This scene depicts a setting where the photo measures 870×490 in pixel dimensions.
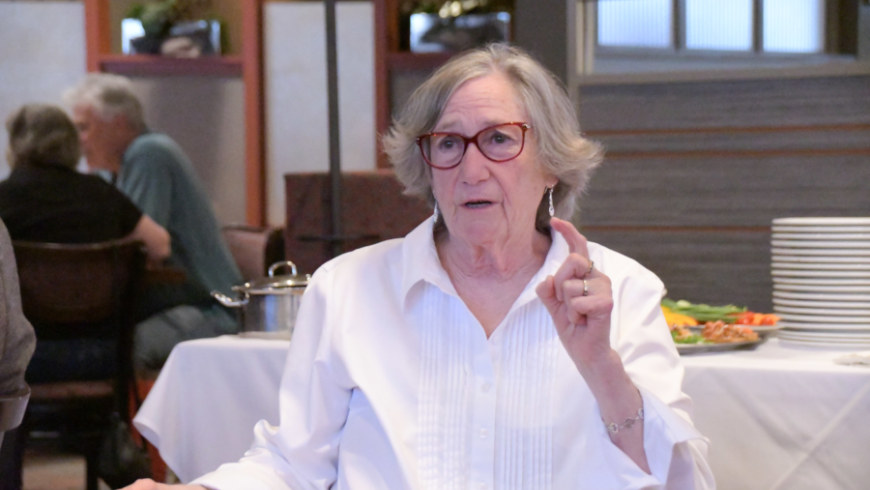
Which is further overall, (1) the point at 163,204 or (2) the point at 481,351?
(1) the point at 163,204

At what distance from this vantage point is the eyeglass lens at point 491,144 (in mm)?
1424

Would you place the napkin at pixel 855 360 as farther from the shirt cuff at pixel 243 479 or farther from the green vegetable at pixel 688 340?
the shirt cuff at pixel 243 479

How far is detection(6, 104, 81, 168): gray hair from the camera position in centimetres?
338

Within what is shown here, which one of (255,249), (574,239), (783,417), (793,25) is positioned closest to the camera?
(574,239)

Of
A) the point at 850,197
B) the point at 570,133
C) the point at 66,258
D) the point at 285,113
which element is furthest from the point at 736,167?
the point at 285,113

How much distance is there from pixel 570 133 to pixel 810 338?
0.84 m

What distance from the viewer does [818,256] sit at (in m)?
1.86

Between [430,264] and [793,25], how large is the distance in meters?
2.62

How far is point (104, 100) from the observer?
3.82m

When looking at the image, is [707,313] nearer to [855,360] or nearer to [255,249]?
[855,360]

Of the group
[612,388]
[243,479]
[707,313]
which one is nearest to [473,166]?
[612,388]

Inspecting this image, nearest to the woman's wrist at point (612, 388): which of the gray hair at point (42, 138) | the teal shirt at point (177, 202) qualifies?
the teal shirt at point (177, 202)

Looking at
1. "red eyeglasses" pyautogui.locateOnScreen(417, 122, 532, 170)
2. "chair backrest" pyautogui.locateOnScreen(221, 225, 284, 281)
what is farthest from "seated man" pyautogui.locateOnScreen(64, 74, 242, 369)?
"red eyeglasses" pyautogui.locateOnScreen(417, 122, 532, 170)

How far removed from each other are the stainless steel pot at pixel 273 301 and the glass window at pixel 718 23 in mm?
2211
